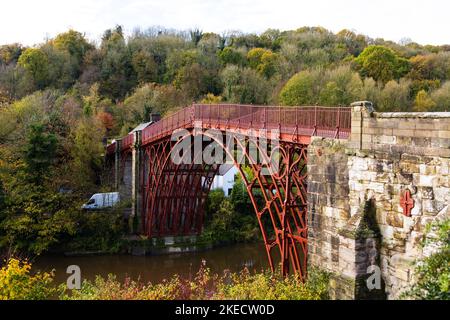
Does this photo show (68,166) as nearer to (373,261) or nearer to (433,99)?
(373,261)

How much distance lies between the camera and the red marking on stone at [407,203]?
879 centimetres

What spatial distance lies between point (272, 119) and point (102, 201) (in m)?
16.6

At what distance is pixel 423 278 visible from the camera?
7566 millimetres

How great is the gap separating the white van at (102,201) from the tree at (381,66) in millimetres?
29439

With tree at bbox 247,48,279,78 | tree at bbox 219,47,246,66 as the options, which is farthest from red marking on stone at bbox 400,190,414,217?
tree at bbox 219,47,246,66

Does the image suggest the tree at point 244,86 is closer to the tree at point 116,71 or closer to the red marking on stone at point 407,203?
the tree at point 116,71

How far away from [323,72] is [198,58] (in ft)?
56.8

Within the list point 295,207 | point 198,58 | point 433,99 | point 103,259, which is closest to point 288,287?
point 295,207

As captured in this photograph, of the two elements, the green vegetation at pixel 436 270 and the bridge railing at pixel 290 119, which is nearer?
the green vegetation at pixel 436 270

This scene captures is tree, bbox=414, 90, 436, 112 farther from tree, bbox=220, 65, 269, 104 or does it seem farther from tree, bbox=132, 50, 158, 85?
tree, bbox=132, 50, 158, 85

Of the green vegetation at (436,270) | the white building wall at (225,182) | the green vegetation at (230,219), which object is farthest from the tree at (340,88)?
the green vegetation at (436,270)

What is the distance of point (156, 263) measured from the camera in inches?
1008

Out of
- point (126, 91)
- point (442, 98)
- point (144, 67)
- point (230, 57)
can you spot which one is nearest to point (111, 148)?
point (126, 91)

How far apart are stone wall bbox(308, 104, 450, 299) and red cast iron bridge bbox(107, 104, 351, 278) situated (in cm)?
124
